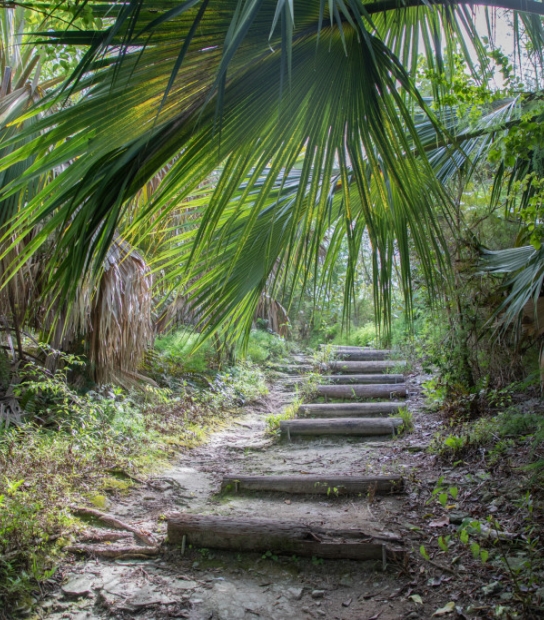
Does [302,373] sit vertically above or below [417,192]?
below

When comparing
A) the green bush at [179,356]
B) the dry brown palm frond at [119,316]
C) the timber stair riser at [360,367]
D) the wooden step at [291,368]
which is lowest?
the wooden step at [291,368]

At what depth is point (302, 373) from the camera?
860cm

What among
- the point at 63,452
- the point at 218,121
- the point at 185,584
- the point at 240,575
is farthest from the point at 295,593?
the point at 218,121

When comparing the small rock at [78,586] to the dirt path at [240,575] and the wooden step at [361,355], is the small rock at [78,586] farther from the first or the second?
the wooden step at [361,355]

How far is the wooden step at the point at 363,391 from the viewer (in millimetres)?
6293

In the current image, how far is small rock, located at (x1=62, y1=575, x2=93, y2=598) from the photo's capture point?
2389mm

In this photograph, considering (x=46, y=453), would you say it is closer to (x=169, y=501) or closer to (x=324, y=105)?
(x=169, y=501)

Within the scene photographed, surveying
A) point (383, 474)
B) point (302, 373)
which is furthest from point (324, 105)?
point (302, 373)

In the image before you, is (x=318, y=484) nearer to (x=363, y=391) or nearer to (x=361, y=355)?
(x=363, y=391)

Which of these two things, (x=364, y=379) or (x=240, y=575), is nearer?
(x=240, y=575)

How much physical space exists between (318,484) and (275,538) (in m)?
0.90

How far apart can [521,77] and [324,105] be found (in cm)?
135

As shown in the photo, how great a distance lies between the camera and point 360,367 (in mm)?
7777

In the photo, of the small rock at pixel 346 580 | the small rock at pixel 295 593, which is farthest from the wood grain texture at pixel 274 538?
the small rock at pixel 295 593
